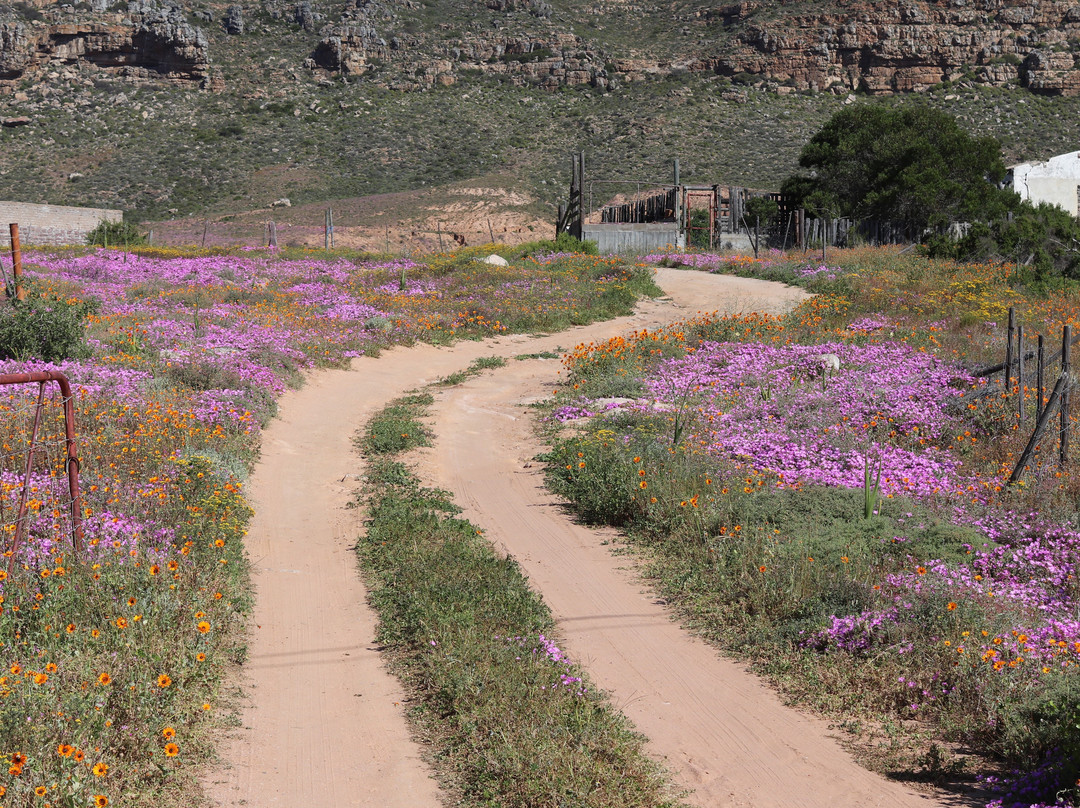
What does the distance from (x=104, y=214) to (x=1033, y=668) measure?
45236 mm

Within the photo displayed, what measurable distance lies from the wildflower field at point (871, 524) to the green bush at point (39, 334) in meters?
6.80

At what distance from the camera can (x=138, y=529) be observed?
663 cm

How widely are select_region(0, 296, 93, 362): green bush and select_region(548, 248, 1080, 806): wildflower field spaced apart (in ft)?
22.3

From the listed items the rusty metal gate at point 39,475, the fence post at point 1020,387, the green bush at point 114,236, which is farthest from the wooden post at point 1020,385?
the green bush at point 114,236

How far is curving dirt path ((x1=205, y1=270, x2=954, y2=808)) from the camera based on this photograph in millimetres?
4742

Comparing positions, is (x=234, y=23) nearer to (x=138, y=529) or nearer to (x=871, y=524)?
(x=138, y=529)

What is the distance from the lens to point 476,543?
8031 mm

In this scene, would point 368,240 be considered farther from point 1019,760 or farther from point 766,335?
point 1019,760

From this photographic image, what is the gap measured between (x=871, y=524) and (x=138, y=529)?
5647mm

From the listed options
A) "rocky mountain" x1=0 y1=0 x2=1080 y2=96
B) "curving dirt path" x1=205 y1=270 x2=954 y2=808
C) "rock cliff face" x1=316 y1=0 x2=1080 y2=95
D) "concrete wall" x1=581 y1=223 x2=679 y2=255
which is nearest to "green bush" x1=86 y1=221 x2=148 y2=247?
"concrete wall" x1=581 y1=223 x2=679 y2=255

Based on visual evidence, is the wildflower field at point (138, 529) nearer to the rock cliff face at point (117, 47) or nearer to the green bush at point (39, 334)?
the green bush at point (39, 334)

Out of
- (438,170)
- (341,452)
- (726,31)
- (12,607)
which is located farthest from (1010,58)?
(12,607)

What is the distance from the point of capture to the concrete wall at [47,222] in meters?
37.7

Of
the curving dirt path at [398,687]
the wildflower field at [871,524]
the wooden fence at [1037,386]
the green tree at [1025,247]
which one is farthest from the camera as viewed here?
the green tree at [1025,247]
